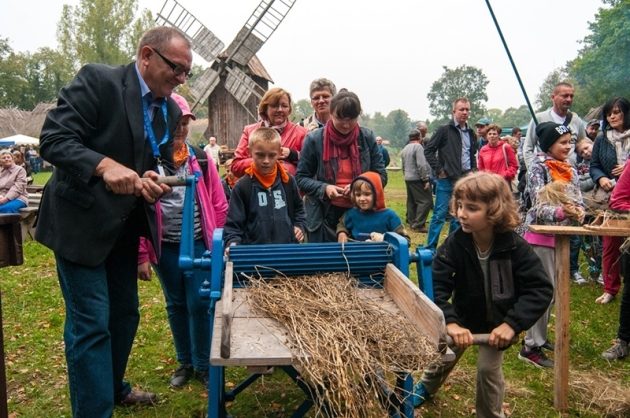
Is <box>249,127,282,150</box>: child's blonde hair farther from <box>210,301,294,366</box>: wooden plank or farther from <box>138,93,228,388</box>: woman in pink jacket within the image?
<box>210,301,294,366</box>: wooden plank

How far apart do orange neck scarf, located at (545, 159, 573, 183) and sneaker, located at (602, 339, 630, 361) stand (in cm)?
142

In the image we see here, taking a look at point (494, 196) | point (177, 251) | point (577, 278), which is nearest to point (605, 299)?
point (577, 278)

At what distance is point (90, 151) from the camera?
248cm

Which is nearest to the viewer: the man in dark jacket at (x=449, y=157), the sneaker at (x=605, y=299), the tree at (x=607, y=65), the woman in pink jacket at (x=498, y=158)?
the sneaker at (x=605, y=299)

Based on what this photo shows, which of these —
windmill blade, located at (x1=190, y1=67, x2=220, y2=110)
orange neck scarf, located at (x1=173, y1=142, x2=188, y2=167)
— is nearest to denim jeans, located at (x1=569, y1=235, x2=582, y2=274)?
orange neck scarf, located at (x1=173, y1=142, x2=188, y2=167)

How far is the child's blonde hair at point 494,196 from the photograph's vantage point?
2.94m

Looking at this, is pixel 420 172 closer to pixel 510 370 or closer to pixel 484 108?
pixel 510 370

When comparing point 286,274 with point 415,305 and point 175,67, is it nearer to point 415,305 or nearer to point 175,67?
point 415,305

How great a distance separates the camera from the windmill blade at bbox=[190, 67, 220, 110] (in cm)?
2373

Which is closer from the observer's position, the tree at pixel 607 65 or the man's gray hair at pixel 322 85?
the man's gray hair at pixel 322 85

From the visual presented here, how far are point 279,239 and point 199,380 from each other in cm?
126

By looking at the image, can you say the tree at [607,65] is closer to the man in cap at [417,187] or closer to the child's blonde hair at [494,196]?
the man in cap at [417,187]

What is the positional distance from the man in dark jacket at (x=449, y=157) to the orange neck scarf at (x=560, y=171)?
402 centimetres

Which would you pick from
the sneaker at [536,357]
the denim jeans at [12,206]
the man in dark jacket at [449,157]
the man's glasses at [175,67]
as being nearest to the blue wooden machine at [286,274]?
the man's glasses at [175,67]
